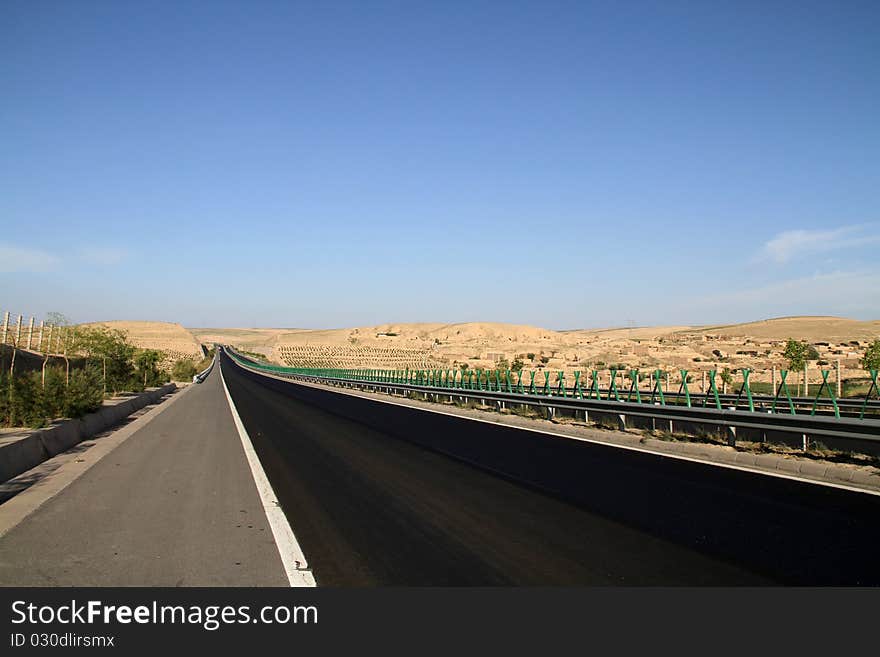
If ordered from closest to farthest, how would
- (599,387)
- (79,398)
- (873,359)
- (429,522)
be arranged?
(429,522)
(79,398)
(873,359)
(599,387)

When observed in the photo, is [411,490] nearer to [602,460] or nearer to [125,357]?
[602,460]

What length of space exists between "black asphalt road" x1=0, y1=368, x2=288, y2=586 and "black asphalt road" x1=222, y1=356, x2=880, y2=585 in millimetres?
651

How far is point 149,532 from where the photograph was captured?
8.05m

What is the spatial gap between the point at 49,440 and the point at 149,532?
899 cm

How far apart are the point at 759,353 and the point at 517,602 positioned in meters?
77.7

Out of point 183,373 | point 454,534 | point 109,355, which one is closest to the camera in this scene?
point 454,534

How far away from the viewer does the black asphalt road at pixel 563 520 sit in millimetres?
6309

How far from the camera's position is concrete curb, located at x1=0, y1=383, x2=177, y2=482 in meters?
12.3

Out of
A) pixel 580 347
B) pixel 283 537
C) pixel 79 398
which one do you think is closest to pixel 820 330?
pixel 580 347

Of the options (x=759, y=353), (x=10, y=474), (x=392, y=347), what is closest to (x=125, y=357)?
(x=10, y=474)

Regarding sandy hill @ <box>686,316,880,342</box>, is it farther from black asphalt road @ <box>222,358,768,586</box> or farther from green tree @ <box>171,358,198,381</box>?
black asphalt road @ <box>222,358,768,586</box>

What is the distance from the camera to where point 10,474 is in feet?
39.4

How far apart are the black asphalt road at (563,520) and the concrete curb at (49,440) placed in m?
4.40

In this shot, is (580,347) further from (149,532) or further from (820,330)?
(149,532)
